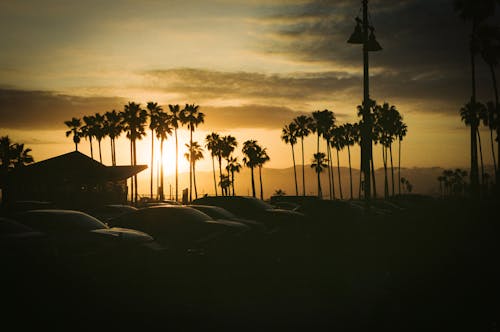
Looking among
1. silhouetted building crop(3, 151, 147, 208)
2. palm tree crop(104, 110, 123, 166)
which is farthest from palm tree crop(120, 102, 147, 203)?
silhouetted building crop(3, 151, 147, 208)

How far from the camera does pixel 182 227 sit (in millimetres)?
9930

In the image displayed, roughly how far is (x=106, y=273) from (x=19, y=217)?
2640mm

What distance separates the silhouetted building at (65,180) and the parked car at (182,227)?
898 inches

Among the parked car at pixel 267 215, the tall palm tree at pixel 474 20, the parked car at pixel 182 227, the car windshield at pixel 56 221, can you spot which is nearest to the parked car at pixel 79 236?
the car windshield at pixel 56 221

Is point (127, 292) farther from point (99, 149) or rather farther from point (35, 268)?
point (99, 149)

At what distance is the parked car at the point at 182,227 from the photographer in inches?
376

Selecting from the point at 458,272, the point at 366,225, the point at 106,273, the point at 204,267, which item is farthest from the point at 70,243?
the point at 366,225

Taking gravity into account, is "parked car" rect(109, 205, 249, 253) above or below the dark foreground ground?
above

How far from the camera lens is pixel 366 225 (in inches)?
773

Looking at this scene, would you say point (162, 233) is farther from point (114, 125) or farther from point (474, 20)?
point (114, 125)

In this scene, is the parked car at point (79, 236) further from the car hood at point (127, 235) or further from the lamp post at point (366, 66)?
the lamp post at point (366, 66)

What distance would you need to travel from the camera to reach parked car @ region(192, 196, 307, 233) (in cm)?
1339

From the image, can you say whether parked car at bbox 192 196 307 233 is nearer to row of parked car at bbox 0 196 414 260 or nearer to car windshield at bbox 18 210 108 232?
row of parked car at bbox 0 196 414 260

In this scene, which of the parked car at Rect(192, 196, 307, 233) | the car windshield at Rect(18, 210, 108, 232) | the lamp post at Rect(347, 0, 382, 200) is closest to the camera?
the car windshield at Rect(18, 210, 108, 232)
